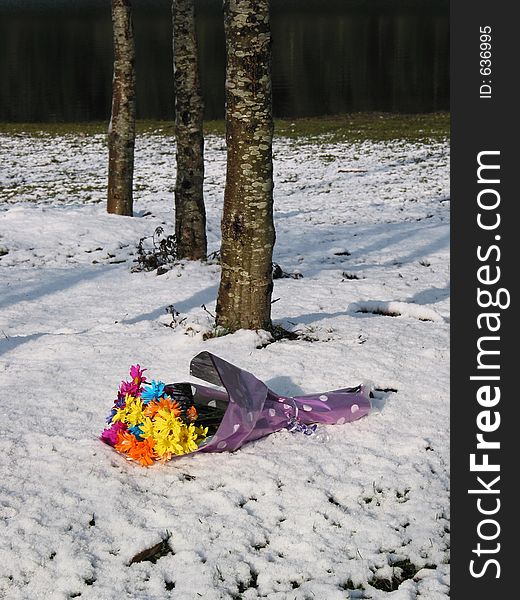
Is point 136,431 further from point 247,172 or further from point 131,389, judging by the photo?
point 247,172

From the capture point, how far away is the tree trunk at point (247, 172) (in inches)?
275

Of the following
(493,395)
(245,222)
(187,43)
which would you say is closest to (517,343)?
(493,395)

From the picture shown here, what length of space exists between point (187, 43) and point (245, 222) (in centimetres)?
417

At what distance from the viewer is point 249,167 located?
7227 mm

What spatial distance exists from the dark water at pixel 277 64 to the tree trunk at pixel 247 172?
2445 cm

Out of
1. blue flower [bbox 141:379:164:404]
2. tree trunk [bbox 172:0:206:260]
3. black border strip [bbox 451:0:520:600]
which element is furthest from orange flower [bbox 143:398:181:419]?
Result: tree trunk [bbox 172:0:206:260]

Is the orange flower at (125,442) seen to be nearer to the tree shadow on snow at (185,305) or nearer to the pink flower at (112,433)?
the pink flower at (112,433)

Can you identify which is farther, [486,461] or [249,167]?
[249,167]

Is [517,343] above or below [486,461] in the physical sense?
above

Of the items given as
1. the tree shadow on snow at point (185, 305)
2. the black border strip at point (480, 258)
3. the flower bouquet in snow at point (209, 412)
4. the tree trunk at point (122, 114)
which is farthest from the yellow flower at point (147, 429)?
the tree trunk at point (122, 114)

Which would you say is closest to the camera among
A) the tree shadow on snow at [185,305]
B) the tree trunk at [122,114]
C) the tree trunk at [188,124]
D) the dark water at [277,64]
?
the tree shadow on snow at [185,305]

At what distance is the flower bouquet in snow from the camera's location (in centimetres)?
541

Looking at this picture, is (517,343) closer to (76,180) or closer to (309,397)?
(309,397)

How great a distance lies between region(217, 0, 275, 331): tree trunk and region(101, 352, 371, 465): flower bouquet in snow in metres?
1.50
